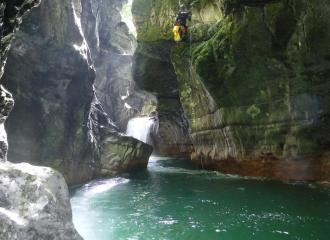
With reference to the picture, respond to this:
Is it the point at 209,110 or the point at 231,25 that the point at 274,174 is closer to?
the point at 209,110

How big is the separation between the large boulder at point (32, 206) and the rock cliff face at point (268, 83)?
7360mm

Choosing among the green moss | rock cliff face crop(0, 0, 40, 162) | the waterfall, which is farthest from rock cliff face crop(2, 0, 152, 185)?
the waterfall

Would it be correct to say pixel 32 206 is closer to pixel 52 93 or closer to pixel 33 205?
pixel 33 205

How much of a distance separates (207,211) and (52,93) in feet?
24.9

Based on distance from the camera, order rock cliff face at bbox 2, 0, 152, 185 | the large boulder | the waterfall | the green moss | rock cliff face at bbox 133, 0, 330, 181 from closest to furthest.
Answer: the large boulder
rock cliff face at bbox 133, 0, 330, 181
rock cliff face at bbox 2, 0, 152, 185
the green moss
the waterfall

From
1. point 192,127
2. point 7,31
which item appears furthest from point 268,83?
point 7,31

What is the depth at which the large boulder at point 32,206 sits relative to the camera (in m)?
2.14

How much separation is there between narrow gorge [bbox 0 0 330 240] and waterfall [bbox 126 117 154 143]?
1442 cm

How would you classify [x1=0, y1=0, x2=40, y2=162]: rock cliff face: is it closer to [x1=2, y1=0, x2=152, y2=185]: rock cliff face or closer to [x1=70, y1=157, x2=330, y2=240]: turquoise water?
[x1=70, y1=157, x2=330, y2=240]: turquoise water

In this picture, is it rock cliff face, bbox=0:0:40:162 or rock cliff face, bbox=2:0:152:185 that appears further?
rock cliff face, bbox=2:0:152:185

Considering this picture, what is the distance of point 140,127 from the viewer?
28.9 metres

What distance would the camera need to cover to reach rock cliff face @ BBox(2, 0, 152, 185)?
313 inches

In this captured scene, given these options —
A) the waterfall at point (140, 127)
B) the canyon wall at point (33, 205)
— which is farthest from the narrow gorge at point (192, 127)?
the waterfall at point (140, 127)

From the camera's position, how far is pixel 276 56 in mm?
7375
